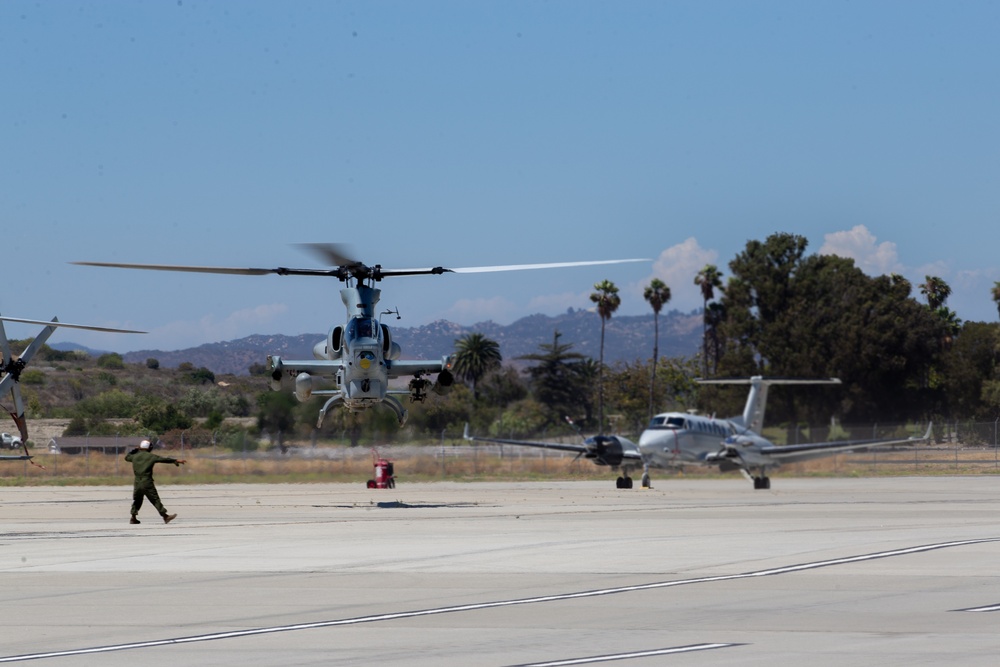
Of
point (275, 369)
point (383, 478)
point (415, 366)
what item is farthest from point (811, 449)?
point (275, 369)

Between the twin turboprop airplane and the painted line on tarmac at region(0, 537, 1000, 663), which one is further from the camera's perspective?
the twin turboprop airplane

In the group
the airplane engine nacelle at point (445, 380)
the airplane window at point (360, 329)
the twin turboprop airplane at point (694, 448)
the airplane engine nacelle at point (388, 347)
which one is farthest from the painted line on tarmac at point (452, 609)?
the twin turboprop airplane at point (694, 448)

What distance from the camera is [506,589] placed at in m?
15.8

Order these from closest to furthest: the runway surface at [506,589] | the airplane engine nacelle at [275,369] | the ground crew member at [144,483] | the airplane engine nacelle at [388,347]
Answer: the runway surface at [506,589] < the ground crew member at [144,483] < the airplane engine nacelle at [388,347] < the airplane engine nacelle at [275,369]

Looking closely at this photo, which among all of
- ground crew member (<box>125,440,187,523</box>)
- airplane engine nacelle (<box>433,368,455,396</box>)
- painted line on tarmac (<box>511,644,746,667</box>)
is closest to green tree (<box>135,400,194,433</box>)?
airplane engine nacelle (<box>433,368,455,396</box>)

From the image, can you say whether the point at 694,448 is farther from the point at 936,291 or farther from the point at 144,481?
the point at 936,291

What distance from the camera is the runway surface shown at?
1126cm

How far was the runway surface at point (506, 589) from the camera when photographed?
1126cm

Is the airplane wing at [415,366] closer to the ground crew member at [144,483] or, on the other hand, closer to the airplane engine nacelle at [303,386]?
the airplane engine nacelle at [303,386]

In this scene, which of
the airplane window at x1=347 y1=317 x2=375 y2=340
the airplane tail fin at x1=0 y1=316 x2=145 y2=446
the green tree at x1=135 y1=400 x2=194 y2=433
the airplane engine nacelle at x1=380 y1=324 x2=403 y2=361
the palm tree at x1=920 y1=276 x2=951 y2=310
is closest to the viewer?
the airplane window at x1=347 y1=317 x2=375 y2=340

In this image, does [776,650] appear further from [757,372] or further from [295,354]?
[757,372]

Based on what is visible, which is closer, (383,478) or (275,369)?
(275,369)

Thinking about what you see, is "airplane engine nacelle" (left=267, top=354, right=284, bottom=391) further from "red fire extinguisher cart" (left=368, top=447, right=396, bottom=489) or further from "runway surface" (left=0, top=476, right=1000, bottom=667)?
"red fire extinguisher cart" (left=368, top=447, right=396, bottom=489)

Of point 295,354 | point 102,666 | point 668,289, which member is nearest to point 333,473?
point 295,354
